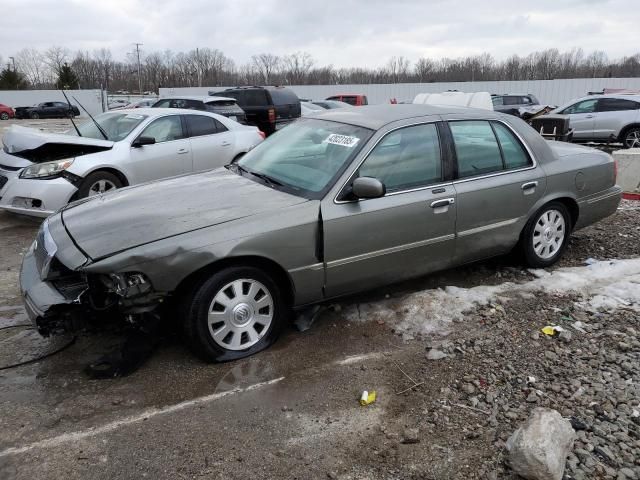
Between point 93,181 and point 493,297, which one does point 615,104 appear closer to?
point 493,297

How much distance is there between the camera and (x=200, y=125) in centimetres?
815

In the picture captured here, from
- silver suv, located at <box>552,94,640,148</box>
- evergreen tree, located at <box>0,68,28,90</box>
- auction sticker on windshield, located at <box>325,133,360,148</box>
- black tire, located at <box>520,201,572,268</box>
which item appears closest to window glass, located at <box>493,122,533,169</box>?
black tire, located at <box>520,201,572,268</box>

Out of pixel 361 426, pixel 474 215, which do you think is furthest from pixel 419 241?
pixel 361 426

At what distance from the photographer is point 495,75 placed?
72375mm

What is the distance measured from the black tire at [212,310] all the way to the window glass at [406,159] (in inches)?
43.0

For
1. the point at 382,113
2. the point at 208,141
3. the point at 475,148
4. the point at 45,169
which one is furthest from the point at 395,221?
the point at 208,141

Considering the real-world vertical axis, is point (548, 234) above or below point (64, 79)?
below

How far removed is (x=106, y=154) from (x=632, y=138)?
14116 millimetres

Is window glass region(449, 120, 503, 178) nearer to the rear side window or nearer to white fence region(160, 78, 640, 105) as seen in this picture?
the rear side window

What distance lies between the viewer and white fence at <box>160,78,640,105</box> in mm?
35219

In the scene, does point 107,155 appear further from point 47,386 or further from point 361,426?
point 361,426

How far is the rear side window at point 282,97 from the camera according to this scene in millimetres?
15773

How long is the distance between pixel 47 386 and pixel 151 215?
4.11 ft

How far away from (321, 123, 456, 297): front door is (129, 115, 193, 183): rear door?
4342mm
